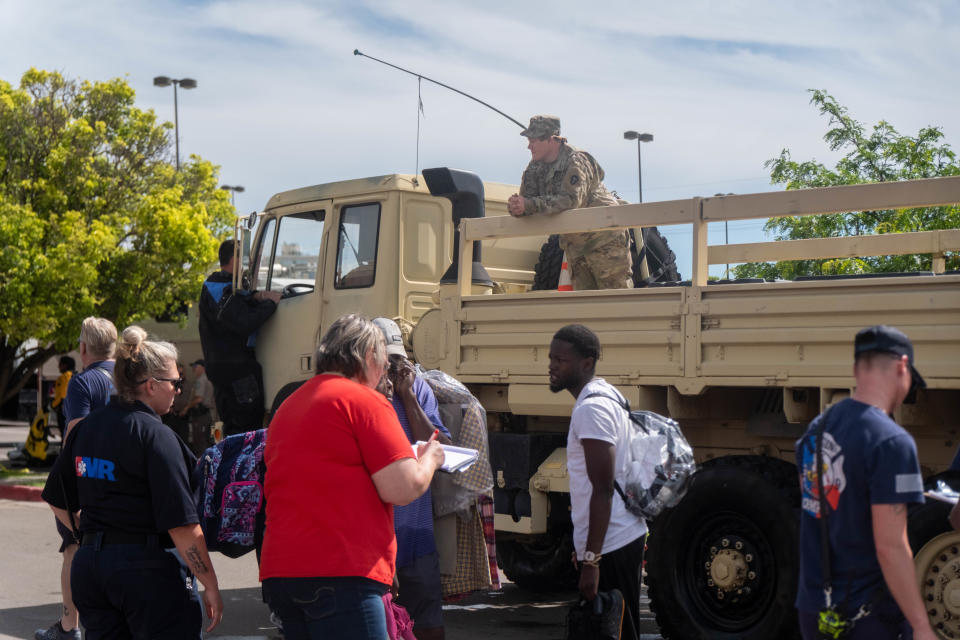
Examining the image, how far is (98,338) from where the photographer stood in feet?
20.3

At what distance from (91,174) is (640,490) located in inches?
573

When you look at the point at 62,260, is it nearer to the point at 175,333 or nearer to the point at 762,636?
the point at 175,333

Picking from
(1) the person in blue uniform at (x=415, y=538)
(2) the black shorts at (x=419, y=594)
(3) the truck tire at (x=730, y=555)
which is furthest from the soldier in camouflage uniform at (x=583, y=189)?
(2) the black shorts at (x=419, y=594)

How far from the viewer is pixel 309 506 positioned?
11.5 ft

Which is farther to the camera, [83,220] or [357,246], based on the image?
[83,220]

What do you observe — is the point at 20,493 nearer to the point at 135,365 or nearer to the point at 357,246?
the point at 357,246

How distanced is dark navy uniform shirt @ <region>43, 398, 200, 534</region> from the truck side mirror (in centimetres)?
402

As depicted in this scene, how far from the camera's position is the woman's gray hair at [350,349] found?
3.71m

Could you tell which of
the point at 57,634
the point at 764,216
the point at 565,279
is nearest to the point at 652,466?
the point at 764,216

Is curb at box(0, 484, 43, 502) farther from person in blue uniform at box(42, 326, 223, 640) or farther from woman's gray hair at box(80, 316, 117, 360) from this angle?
person in blue uniform at box(42, 326, 223, 640)

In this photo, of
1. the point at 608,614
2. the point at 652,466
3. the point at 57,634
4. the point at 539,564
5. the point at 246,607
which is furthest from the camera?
the point at 539,564

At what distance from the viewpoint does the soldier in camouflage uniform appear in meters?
7.45

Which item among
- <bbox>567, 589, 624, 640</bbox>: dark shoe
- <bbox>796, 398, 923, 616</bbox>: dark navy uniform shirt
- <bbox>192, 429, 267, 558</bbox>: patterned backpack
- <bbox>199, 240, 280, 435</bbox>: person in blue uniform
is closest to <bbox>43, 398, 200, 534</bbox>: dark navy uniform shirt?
<bbox>192, 429, 267, 558</bbox>: patterned backpack

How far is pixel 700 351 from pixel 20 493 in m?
10.9
